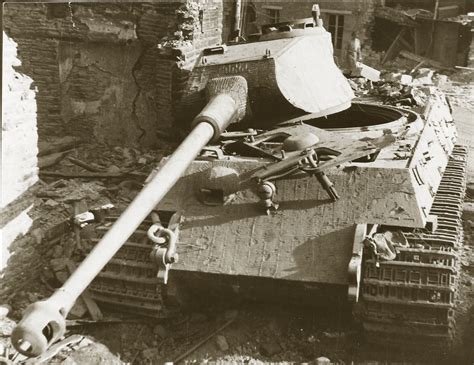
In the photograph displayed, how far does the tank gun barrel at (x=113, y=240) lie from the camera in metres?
3.57

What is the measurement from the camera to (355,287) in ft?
15.7

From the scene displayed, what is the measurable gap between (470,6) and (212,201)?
1887cm

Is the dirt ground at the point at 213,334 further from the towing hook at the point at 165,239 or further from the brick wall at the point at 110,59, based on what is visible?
the brick wall at the point at 110,59

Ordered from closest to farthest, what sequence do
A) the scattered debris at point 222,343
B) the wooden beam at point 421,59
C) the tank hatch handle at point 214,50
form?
the scattered debris at point 222,343 < the tank hatch handle at point 214,50 < the wooden beam at point 421,59

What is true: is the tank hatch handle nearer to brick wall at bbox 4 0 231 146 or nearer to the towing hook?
brick wall at bbox 4 0 231 146

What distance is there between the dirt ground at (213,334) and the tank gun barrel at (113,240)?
153 centimetres

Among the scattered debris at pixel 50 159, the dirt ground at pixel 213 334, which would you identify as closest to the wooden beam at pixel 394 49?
the scattered debris at pixel 50 159

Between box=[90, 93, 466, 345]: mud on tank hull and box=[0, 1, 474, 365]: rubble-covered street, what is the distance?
21cm

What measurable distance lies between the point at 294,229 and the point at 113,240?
1.57m

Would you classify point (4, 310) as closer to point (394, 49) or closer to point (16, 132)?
point (16, 132)

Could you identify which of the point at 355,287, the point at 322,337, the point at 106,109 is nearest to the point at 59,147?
the point at 106,109

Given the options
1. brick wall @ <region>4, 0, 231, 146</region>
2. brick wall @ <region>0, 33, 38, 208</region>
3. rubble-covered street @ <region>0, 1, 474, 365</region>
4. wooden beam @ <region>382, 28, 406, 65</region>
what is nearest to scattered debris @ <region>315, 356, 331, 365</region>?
rubble-covered street @ <region>0, 1, 474, 365</region>

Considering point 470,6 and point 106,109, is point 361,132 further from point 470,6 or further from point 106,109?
point 470,6

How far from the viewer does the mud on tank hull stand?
4.92 metres
